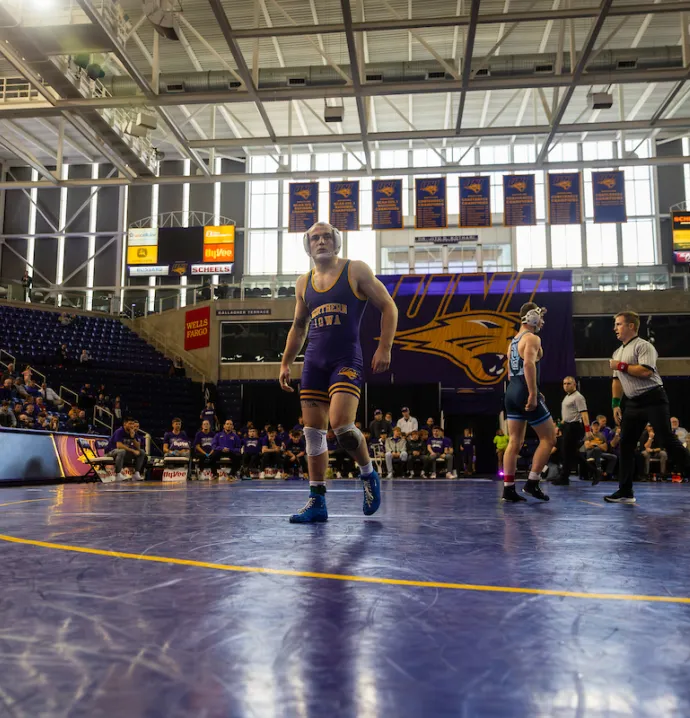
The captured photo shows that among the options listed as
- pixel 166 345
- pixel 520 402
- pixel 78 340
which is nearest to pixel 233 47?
pixel 520 402

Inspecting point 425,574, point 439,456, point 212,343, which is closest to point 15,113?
point 212,343

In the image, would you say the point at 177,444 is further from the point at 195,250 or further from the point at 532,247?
the point at 532,247

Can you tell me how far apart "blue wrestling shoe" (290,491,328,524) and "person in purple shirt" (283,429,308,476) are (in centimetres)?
987

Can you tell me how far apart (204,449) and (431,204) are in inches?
356

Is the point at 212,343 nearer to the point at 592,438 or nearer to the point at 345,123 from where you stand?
the point at 345,123

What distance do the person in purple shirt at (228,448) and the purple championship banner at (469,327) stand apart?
6.05 m

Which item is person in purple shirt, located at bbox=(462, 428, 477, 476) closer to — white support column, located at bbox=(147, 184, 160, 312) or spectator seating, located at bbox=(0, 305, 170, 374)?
spectator seating, located at bbox=(0, 305, 170, 374)

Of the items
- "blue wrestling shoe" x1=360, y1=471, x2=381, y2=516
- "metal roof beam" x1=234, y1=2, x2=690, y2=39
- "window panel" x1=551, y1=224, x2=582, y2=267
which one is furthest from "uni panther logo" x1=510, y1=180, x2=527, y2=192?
"blue wrestling shoe" x1=360, y1=471, x2=381, y2=516

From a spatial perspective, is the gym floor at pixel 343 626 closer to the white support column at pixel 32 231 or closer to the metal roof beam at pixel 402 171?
the metal roof beam at pixel 402 171

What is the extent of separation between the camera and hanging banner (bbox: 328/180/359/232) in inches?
683

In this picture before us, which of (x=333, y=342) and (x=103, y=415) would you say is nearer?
(x=333, y=342)

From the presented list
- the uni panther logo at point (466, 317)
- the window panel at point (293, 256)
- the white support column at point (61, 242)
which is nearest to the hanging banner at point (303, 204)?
the uni panther logo at point (466, 317)

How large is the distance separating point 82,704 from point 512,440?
14.9ft

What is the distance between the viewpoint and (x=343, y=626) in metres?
1.36
